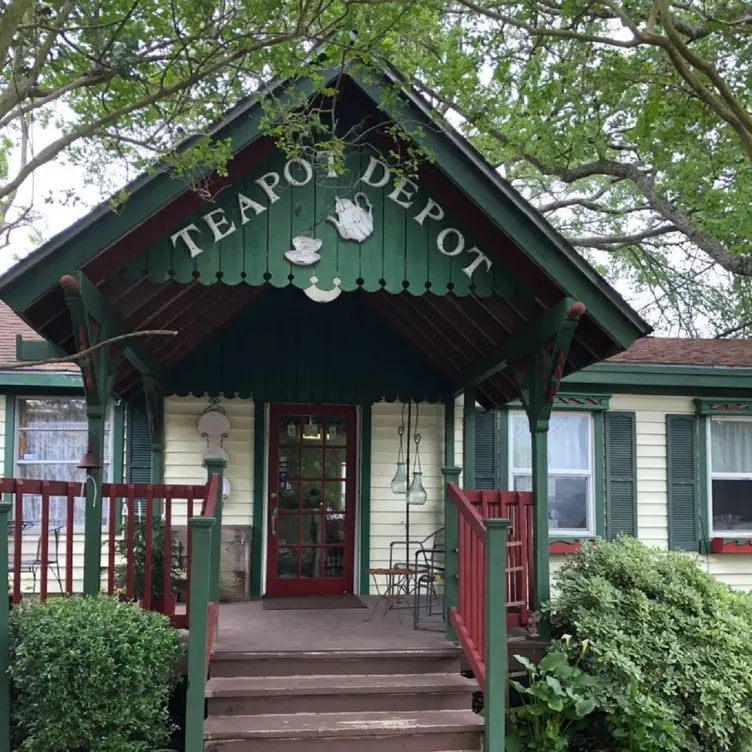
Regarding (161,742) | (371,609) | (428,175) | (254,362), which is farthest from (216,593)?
(428,175)

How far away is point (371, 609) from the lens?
722 centimetres

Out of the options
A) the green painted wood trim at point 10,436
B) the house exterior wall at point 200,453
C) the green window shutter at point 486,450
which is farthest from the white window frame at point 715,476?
the green painted wood trim at point 10,436

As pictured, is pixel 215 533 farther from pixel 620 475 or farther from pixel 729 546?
pixel 729 546

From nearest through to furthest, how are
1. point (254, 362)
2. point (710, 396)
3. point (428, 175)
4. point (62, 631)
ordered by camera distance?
point (62, 631), point (428, 175), point (254, 362), point (710, 396)

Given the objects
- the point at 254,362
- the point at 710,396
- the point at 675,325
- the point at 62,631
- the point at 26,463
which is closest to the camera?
the point at 62,631

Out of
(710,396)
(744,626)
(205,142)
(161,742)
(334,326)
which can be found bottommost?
(161,742)

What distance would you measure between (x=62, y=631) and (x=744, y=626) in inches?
173

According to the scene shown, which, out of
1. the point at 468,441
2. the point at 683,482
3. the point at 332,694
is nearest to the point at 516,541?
the point at 332,694

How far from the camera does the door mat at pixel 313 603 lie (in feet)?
23.7

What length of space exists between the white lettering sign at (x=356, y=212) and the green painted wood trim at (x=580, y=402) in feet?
11.9

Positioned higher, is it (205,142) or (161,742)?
(205,142)

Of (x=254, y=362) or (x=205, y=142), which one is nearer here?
(x=205, y=142)

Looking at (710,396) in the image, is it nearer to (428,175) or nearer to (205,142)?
(428,175)

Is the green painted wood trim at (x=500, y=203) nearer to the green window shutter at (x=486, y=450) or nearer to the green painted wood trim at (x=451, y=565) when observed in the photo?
the green painted wood trim at (x=451, y=565)
